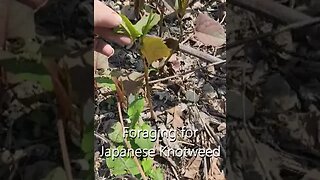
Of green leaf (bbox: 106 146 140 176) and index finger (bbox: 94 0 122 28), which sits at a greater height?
index finger (bbox: 94 0 122 28)

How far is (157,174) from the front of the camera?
29.8 inches

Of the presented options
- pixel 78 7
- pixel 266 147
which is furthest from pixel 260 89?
pixel 78 7

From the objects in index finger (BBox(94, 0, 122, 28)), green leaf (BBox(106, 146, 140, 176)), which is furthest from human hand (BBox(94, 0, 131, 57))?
green leaf (BBox(106, 146, 140, 176))

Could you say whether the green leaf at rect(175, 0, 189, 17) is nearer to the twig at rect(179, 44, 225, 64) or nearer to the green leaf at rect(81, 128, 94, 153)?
the twig at rect(179, 44, 225, 64)

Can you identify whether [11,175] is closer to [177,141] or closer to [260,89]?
[177,141]

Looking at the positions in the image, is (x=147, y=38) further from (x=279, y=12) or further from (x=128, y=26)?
(x=279, y=12)

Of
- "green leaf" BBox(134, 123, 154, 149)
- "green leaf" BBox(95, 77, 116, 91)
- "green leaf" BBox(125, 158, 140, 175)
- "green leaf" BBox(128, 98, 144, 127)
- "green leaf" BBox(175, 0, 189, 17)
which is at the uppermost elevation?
"green leaf" BBox(175, 0, 189, 17)

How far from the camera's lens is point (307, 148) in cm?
79

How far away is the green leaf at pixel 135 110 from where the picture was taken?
0.74 m

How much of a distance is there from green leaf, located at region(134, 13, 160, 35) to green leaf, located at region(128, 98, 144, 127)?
8 cm

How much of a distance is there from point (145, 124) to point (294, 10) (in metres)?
0.23

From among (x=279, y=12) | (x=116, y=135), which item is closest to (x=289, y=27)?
(x=279, y=12)

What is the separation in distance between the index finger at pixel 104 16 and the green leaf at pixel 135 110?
90 mm

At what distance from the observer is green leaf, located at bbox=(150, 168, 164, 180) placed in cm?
75
